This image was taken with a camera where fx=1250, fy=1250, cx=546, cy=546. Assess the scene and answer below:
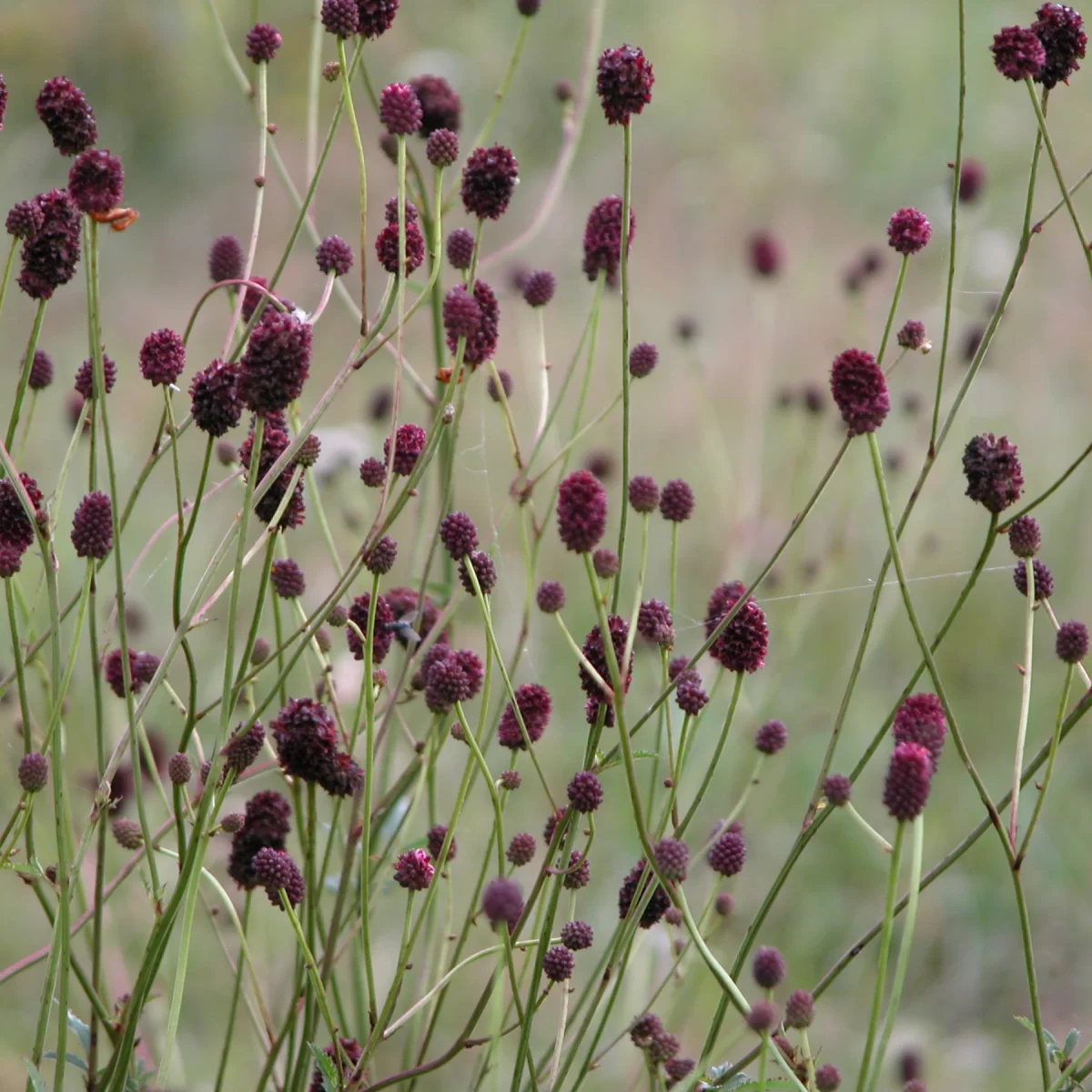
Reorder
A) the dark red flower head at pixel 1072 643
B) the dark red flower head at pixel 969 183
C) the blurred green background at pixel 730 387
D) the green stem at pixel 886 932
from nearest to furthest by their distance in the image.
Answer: the green stem at pixel 886 932, the dark red flower head at pixel 1072 643, the dark red flower head at pixel 969 183, the blurred green background at pixel 730 387

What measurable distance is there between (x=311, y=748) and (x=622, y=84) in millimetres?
456

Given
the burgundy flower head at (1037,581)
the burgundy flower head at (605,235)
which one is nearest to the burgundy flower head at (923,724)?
the burgundy flower head at (1037,581)

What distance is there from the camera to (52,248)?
2.46ft

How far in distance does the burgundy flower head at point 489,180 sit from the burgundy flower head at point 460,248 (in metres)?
0.08

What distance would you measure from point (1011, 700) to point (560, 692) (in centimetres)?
86

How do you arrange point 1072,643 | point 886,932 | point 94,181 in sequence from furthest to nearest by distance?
point 1072,643 → point 94,181 → point 886,932

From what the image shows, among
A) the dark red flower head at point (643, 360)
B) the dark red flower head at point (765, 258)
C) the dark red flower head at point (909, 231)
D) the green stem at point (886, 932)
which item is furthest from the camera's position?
the dark red flower head at point (765, 258)

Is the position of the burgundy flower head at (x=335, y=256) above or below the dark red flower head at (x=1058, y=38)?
below

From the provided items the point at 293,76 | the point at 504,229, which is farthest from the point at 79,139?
the point at 293,76

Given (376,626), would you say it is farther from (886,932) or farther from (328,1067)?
(886,932)

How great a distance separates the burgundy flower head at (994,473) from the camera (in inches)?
29.2

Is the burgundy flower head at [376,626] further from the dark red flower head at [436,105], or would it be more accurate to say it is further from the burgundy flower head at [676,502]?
the dark red flower head at [436,105]

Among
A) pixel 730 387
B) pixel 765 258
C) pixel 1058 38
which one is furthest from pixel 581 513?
pixel 730 387

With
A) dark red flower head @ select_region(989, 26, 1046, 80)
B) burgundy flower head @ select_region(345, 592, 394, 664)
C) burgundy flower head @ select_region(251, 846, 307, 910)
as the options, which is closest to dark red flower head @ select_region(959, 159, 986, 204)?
dark red flower head @ select_region(989, 26, 1046, 80)
